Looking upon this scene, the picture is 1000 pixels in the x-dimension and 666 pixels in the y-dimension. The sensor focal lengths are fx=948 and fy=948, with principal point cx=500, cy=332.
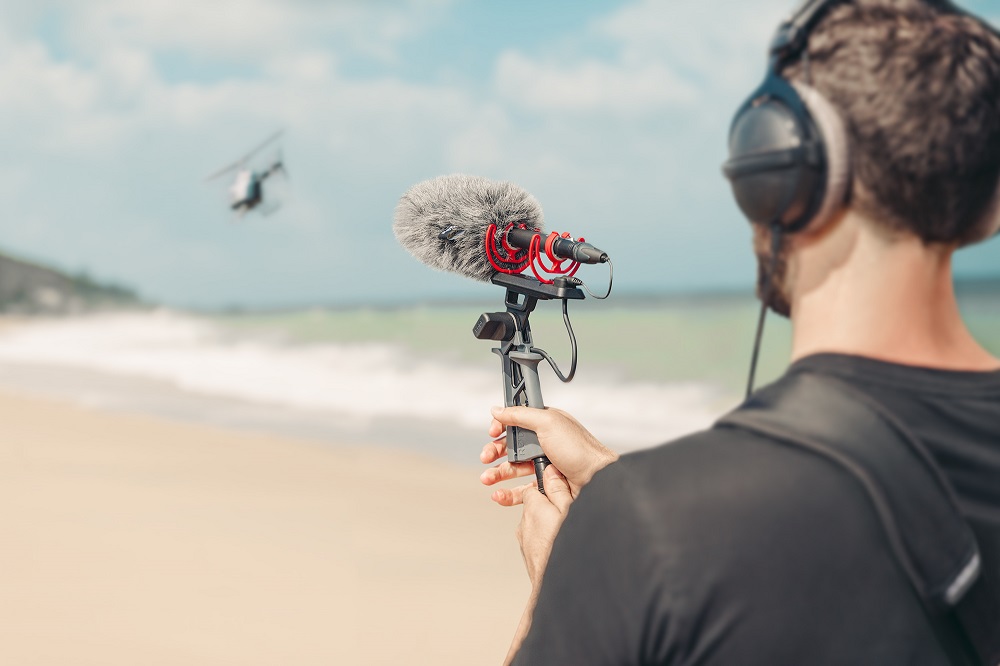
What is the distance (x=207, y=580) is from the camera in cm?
492

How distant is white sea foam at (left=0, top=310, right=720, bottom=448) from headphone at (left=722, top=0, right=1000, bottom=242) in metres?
7.50

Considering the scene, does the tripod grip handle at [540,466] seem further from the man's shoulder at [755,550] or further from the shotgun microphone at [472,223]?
the man's shoulder at [755,550]

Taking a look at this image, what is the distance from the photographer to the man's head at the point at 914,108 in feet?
3.04

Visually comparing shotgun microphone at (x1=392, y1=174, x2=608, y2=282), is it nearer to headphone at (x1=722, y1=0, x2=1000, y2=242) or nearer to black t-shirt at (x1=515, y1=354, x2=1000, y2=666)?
headphone at (x1=722, y1=0, x2=1000, y2=242)

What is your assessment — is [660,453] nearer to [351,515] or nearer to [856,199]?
[856,199]

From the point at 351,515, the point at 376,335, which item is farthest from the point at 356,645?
the point at 376,335

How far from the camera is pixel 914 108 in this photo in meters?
0.92

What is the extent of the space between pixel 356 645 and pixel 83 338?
65.2ft

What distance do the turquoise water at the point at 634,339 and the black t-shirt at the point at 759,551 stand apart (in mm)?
10724

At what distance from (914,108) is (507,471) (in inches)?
42.8

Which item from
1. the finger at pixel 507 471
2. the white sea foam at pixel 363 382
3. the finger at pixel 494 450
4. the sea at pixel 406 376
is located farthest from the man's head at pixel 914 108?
the white sea foam at pixel 363 382

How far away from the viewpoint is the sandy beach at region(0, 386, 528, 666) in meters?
4.25

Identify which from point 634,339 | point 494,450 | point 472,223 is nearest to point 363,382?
Result: point 634,339

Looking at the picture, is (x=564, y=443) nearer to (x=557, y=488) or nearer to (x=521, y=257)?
(x=557, y=488)
